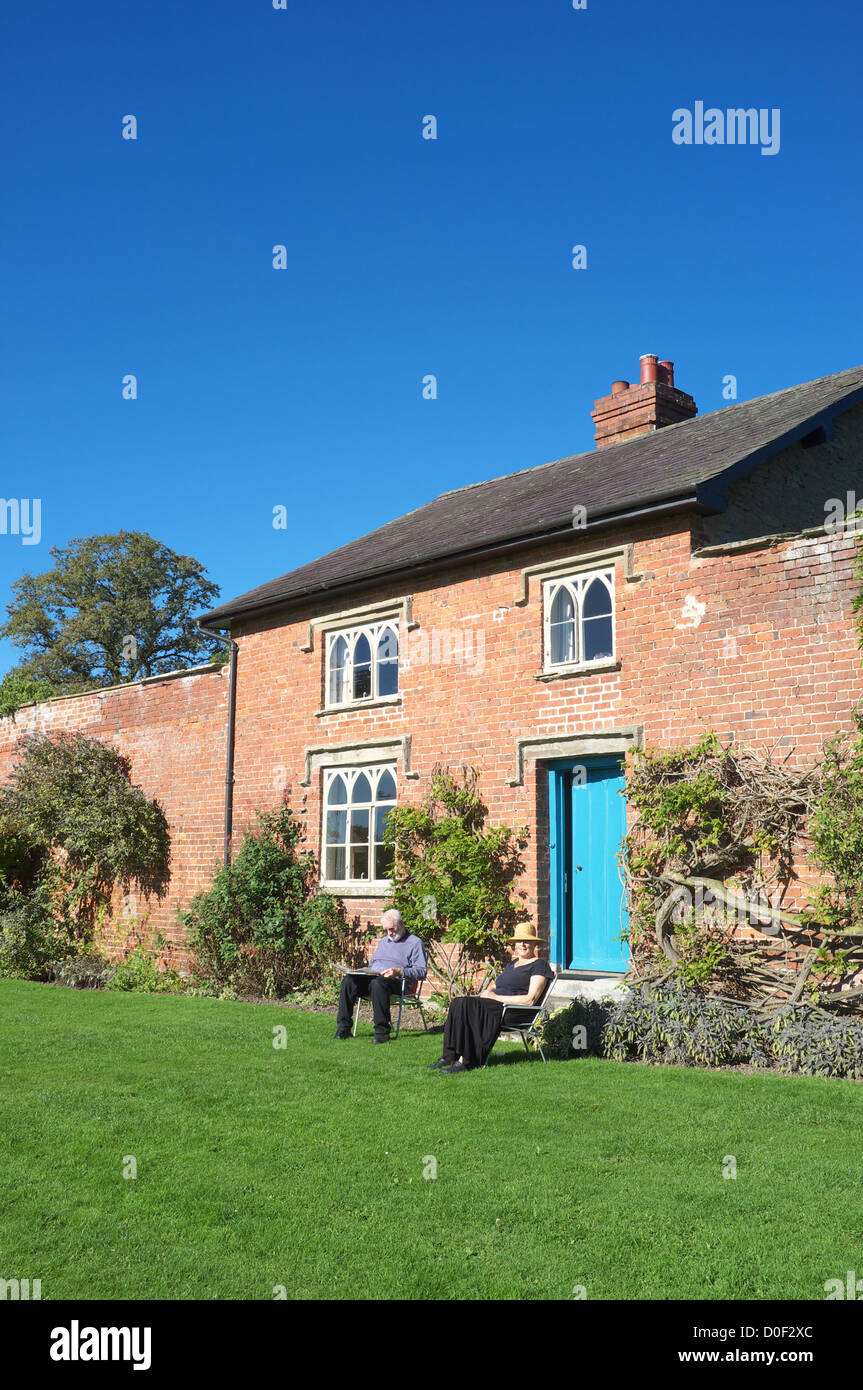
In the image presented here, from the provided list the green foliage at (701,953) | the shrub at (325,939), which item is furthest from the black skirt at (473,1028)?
the shrub at (325,939)

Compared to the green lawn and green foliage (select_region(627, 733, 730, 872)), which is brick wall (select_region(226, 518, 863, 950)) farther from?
the green lawn

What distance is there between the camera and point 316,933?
14.2 metres

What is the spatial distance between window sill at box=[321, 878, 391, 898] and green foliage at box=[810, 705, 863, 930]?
5991 mm

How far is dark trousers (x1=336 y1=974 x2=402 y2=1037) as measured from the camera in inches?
406

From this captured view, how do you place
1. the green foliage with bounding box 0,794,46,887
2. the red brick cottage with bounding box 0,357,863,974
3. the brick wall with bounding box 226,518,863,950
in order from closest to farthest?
the brick wall with bounding box 226,518,863,950
the red brick cottage with bounding box 0,357,863,974
the green foliage with bounding box 0,794,46,887

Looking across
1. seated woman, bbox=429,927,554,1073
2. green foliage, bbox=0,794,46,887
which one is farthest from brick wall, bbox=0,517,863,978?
seated woman, bbox=429,927,554,1073

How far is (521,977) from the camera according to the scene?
949 centimetres

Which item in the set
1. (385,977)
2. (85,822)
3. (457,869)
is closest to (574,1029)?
(385,977)

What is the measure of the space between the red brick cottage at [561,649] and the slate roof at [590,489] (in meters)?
0.05

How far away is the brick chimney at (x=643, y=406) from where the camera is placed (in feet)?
53.7

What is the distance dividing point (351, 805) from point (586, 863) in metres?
3.86

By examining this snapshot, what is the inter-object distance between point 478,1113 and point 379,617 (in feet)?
28.1
